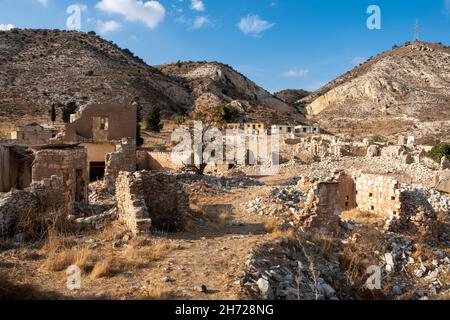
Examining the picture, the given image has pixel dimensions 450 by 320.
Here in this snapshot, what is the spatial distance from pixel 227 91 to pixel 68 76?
97.0ft

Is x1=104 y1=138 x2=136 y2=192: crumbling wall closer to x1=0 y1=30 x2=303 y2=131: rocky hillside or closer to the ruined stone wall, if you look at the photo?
the ruined stone wall

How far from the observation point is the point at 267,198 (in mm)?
13203

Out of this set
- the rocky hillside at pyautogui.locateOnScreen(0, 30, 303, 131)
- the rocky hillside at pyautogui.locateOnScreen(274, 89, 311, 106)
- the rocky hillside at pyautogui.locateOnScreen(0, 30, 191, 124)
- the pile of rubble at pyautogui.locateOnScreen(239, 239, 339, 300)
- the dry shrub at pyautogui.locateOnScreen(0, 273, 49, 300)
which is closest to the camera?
the dry shrub at pyautogui.locateOnScreen(0, 273, 49, 300)

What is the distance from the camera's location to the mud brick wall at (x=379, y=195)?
11312 millimetres

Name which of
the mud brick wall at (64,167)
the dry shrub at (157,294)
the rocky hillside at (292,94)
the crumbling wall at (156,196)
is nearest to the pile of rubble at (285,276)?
the dry shrub at (157,294)

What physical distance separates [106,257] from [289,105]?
8736 cm

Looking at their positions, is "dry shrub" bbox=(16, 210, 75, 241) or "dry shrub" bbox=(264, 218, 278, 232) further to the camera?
"dry shrub" bbox=(264, 218, 278, 232)

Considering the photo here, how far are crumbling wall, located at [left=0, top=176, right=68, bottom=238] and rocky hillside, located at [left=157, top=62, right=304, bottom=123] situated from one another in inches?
1872

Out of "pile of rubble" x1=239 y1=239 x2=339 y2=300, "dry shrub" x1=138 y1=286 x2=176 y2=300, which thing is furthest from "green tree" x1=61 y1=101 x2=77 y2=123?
"dry shrub" x1=138 y1=286 x2=176 y2=300

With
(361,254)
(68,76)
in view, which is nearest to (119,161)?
(361,254)

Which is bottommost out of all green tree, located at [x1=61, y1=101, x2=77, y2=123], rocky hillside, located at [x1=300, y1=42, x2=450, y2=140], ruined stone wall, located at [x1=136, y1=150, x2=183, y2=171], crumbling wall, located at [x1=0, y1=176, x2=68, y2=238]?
crumbling wall, located at [x1=0, y1=176, x2=68, y2=238]

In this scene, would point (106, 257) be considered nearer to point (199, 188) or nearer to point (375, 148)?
point (199, 188)

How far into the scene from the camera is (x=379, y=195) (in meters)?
11.7

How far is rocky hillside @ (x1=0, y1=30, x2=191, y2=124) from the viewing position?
49.1 meters
